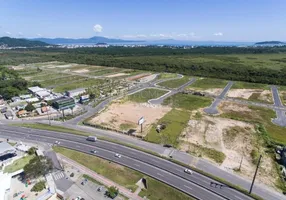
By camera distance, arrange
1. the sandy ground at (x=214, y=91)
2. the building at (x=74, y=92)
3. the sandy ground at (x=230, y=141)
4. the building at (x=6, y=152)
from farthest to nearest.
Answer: the sandy ground at (x=214, y=91)
the building at (x=74, y=92)
the building at (x=6, y=152)
the sandy ground at (x=230, y=141)

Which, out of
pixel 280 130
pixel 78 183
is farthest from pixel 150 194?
pixel 280 130

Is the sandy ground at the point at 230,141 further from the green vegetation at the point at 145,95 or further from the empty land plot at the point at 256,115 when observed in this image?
the green vegetation at the point at 145,95

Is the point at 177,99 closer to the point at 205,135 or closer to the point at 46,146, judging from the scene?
the point at 205,135

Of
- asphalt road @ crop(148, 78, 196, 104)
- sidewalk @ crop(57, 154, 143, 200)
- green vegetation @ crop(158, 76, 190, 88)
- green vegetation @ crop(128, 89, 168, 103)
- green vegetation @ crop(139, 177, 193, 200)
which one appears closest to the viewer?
green vegetation @ crop(139, 177, 193, 200)

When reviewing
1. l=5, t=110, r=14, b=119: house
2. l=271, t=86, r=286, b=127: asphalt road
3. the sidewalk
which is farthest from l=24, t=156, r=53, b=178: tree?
l=271, t=86, r=286, b=127: asphalt road

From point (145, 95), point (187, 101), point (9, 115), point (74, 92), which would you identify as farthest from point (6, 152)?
point (187, 101)

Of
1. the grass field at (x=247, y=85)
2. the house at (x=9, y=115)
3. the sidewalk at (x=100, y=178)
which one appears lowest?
the house at (x=9, y=115)

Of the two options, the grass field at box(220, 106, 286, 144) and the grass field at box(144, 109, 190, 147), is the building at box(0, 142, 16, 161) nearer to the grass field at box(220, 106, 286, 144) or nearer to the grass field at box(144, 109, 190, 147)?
the grass field at box(144, 109, 190, 147)

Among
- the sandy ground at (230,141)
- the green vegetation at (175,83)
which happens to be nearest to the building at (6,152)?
the sandy ground at (230,141)
